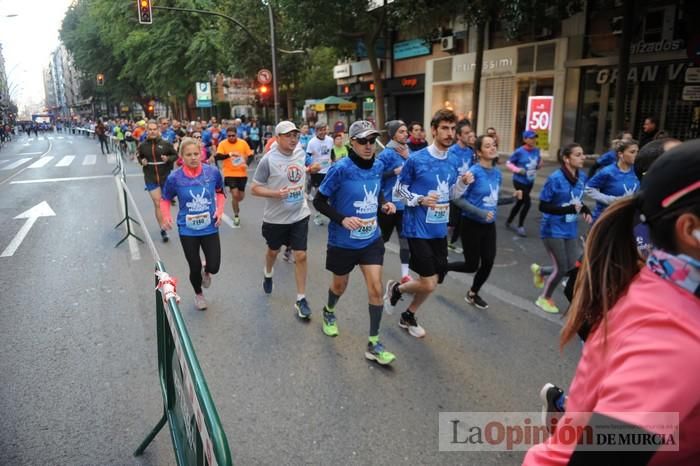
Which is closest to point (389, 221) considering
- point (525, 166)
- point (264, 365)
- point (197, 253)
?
point (197, 253)

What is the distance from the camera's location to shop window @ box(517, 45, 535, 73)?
19984 millimetres

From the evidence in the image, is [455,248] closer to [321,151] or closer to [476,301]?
[476,301]

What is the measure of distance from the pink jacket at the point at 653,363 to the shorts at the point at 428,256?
335 cm

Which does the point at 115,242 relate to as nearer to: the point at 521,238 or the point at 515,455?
the point at 521,238

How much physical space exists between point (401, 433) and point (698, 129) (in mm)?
15532

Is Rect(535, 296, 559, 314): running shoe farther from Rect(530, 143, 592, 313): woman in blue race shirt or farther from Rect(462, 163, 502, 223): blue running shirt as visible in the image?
Rect(462, 163, 502, 223): blue running shirt

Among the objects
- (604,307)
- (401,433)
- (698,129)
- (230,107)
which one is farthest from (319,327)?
(230,107)

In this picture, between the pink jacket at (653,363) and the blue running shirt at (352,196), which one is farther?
the blue running shirt at (352,196)

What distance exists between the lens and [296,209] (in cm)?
555

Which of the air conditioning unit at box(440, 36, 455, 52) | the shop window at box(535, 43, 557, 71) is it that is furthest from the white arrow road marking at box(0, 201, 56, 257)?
the air conditioning unit at box(440, 36, 455, 52)

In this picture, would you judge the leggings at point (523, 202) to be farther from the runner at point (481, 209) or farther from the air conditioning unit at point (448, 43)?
the air conditioning unit at point (448, 43)

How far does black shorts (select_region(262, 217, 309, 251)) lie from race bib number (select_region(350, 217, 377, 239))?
48.8 inches

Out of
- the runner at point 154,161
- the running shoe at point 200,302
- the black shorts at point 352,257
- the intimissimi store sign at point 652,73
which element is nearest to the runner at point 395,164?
the black shorts at point 352,257

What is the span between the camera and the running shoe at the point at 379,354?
13.8 ft
